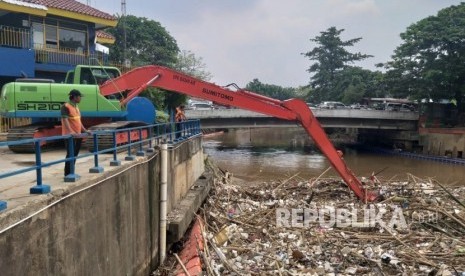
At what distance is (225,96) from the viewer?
12.3 meters

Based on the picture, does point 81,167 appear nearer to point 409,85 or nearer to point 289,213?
point 289,213

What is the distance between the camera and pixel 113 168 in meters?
→ 6.64

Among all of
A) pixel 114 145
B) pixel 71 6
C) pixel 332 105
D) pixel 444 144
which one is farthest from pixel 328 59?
pixel 114 145

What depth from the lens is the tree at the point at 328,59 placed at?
206 ft

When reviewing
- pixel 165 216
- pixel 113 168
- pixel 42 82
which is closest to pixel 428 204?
pixel 165 216

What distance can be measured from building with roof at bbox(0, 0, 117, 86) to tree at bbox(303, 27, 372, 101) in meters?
44.2

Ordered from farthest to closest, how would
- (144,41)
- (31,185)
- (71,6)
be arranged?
(144,41)
(71,6)
(31,185)

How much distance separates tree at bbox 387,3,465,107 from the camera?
3319 centimetres

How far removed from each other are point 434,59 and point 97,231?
35359 millimetres

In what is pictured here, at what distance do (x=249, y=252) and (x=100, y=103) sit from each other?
508 centimetres

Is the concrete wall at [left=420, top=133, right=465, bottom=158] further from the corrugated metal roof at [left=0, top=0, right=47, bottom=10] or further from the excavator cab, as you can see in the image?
the corrugated metal roof at [left=0, top=0, right=47, bottom=10]

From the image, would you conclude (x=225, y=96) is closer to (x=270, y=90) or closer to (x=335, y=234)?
(x=335, y=234)

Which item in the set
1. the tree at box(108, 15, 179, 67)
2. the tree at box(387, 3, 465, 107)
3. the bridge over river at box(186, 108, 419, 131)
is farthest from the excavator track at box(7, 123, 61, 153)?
the tree at box(108, 15, 179, 67)

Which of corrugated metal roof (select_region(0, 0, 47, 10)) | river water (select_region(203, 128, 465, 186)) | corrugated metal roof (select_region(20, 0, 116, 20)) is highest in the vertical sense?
corrugated metal roof (select_region(20, 0, 116, 20))
